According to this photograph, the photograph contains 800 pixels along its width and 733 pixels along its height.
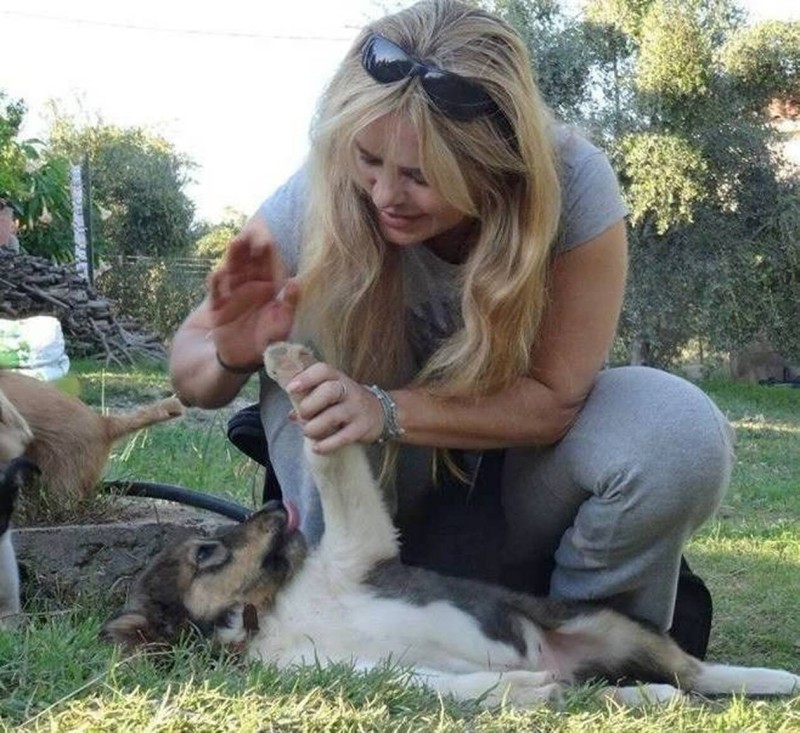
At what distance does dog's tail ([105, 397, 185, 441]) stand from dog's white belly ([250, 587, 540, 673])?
3.92 feet

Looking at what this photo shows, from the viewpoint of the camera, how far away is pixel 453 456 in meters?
3.06

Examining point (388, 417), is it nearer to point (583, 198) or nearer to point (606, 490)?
point (606, 490)

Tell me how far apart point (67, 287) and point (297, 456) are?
12199 millimetres

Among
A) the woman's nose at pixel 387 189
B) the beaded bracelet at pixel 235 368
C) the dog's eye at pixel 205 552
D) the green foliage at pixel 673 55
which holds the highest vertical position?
the green foliage at pixel 673 55

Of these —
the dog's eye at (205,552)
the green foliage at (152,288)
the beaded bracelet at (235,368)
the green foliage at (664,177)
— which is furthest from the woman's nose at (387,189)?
the green foliage at (152,288)

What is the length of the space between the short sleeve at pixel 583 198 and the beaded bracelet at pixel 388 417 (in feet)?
1.71

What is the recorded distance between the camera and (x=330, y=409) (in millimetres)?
2529

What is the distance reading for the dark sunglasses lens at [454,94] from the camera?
2551 millimetres

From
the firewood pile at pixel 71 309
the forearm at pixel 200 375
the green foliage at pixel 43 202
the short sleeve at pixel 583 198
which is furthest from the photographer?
the green foliage at pixel 43 202

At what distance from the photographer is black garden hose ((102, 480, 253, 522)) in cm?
381

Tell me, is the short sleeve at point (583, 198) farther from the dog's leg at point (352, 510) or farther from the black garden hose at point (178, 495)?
the black garden hose at point (178, 495)

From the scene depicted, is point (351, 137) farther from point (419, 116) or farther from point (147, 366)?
point (147, 366)

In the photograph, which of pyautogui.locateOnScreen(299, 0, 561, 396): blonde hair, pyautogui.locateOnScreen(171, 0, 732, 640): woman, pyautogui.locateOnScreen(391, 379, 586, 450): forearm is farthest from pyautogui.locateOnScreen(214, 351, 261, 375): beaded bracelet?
pyautogui.locateOnScreen(391, 379, 586, 450): forearm

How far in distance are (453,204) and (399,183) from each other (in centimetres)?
12
